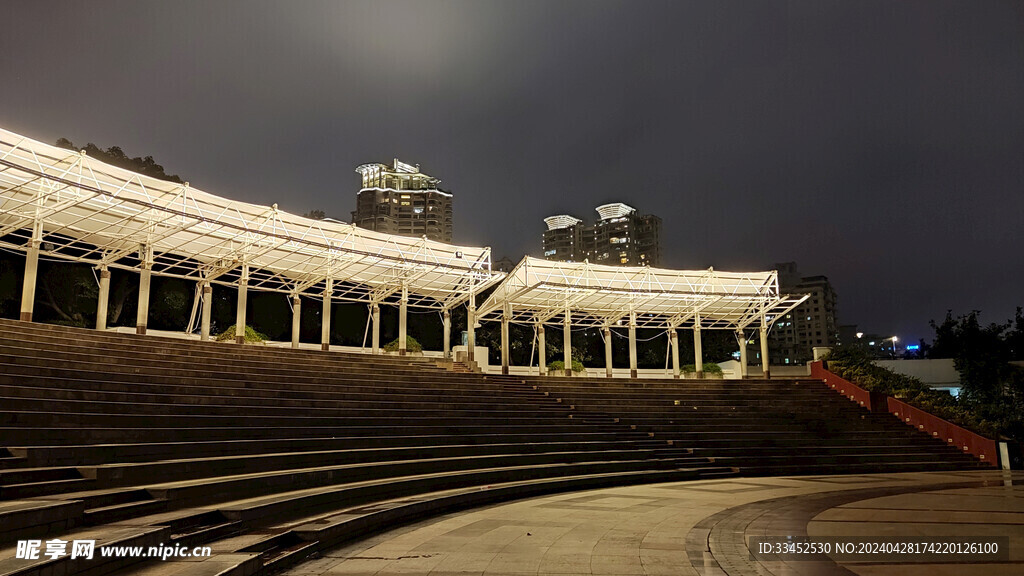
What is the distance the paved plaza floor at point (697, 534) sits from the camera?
6.54 meters

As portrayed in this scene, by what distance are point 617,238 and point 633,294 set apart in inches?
6292

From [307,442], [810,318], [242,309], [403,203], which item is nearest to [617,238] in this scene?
[810,318]

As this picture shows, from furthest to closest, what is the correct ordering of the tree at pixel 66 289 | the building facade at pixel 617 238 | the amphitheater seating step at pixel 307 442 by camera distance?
the building facade at pixel 617 238, the tree at pixel 66 289, the amphitheater seating step at pixel 307 442

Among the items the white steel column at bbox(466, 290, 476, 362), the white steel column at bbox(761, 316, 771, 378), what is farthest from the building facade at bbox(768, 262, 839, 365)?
the white steel column at bbox(466, 290, 476, 362)

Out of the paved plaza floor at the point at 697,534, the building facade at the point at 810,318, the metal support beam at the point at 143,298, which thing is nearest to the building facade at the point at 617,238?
the building facade at the point at 810,318

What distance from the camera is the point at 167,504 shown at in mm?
7188

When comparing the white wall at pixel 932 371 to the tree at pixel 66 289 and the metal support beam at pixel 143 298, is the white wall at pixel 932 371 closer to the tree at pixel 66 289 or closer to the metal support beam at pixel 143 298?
the metal support beam at pixel 143 298

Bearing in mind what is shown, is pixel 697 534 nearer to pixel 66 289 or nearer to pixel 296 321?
pixel 296 321

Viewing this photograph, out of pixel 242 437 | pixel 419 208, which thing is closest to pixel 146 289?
pixel 242 437

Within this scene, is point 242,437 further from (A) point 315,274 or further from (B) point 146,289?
(A) point 315,274

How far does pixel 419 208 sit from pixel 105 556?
6186 inches

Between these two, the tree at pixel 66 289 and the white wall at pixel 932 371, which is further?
the white wall at pixel 932 371

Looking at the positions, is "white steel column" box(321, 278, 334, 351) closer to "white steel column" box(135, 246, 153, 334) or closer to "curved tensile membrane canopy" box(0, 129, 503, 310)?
"curved tensile membrane canopy" box(0, 129, 503, 310)

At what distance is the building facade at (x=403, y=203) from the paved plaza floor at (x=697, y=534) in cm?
14355
